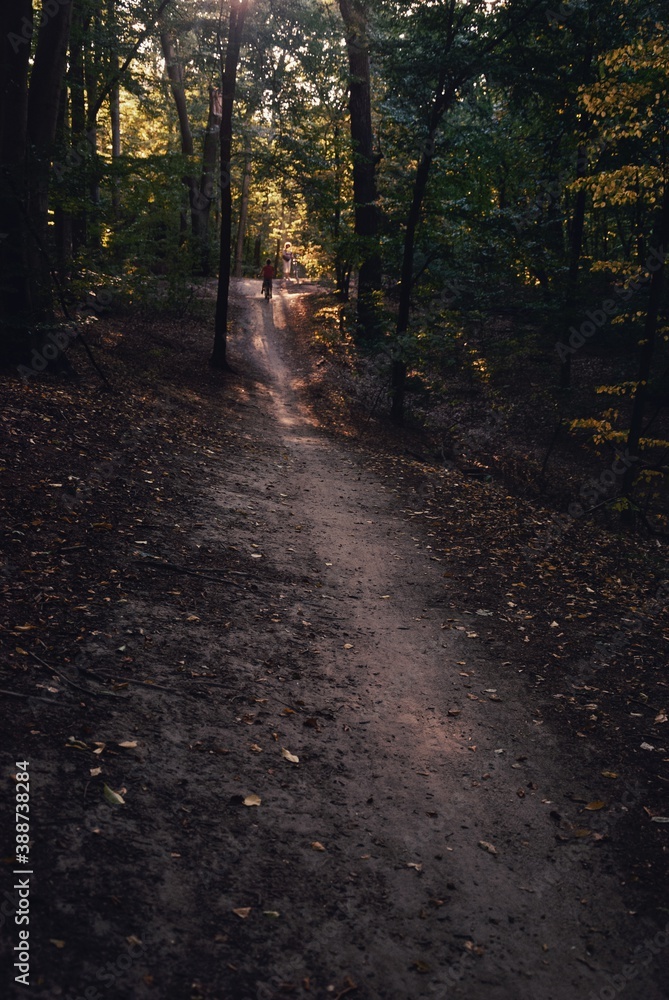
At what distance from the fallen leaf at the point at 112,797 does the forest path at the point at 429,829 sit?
2.78ft

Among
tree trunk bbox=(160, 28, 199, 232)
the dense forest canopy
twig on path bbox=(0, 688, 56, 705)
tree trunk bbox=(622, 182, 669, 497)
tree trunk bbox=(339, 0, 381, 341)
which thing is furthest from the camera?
tree trunk bbox=(160, 28, 199, 232)

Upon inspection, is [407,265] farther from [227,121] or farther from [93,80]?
[93,80]

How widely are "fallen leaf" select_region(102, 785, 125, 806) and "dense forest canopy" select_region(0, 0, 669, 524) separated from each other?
8.29m

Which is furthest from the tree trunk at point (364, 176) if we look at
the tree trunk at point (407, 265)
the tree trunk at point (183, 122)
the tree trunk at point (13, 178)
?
the tree trunk at point (13, 178)

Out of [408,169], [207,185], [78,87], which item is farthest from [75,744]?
[207,185]

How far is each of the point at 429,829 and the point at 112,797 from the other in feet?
6.81

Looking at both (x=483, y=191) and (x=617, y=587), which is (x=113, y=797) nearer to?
(x=617, y=587)

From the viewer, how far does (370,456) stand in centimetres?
1346

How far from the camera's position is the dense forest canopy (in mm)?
10398

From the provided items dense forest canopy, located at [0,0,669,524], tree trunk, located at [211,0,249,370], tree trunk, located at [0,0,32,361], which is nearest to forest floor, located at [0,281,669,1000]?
tree trunk, located at [0,0,32,361]

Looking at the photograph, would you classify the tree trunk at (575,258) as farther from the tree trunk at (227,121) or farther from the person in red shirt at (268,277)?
the person in red shirt at (268,277)

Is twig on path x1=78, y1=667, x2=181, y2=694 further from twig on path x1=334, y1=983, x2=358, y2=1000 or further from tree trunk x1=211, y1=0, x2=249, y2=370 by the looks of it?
tree trunk x1=211, y1=0, x2=249, y2=370

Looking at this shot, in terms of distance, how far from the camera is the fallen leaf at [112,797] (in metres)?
3.95

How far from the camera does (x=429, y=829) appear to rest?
4.45 meters
